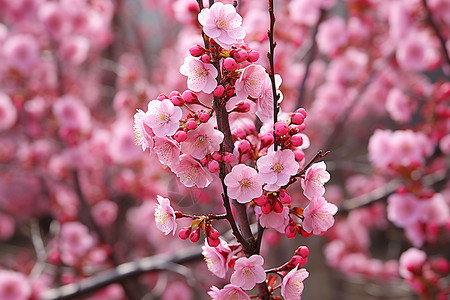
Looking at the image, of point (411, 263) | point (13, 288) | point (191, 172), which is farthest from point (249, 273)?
point (13, 288)

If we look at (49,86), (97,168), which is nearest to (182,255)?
(97,168)

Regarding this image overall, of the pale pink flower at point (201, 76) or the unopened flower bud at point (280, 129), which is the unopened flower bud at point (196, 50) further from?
the unopened flower bud at point (280, 129)

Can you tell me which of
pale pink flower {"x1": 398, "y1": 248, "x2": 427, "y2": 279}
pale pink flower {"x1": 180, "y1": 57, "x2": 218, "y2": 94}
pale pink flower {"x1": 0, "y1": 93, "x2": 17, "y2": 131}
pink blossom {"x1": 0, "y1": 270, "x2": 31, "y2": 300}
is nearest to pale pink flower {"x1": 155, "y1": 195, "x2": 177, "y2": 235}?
pale pink flower {"x1": 180, "y1": 57, "x2": 218, "y2": 94}

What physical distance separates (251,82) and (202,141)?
0.09 m

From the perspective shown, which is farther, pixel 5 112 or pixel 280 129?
pixel 5 112

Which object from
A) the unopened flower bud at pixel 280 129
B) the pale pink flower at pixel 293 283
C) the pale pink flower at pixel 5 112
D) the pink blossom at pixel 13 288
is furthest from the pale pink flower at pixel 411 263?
the pale pink flower at pixel 5 112

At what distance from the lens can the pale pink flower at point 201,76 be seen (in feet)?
1.63

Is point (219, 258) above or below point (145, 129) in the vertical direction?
below

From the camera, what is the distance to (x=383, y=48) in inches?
89.0

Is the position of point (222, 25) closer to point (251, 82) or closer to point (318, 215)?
point (251, 82)

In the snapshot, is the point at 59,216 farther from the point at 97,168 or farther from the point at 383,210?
the point at 383,210

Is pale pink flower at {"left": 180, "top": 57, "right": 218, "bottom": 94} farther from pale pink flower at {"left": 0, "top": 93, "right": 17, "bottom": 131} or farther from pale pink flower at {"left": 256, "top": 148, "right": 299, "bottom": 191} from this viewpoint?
pale pink flower at {"left": 0, "top": 93, "right": 17, "bottom": 131}

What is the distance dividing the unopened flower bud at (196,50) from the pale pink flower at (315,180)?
0.20 m

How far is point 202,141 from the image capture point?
1.66ft
